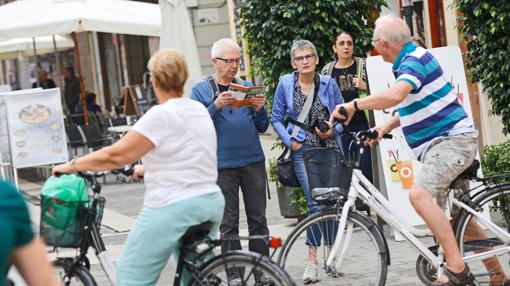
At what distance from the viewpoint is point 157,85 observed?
235 inches

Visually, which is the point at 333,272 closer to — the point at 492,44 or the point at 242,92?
the point at 242,92

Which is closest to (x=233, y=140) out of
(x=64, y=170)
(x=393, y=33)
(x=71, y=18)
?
(x=393, y=33)

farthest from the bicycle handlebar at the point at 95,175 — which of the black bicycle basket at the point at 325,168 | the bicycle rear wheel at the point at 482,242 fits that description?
the black bicycle basket at the point at 325,168

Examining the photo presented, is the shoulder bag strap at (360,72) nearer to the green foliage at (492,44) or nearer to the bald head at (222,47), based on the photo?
the green foliage at (492,44)

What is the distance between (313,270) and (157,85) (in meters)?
2.26

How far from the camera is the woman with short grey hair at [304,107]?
8.78 metres

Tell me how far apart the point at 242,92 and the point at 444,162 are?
1.63 metres

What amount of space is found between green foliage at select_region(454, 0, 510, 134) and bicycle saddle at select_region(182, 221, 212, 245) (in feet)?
14.4

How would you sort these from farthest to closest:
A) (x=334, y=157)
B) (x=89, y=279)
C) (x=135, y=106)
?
(x=135, y=106)
(x=334, y=157)
(x=89, y=279)

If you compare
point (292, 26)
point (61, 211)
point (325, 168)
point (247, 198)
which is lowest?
point (247, 198)

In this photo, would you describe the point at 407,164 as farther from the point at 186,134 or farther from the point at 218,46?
the point at 186,134

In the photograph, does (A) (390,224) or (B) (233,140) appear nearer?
(A) (390,224)

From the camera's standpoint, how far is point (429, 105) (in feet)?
22.8

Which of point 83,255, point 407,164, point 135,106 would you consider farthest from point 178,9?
point 83,255
